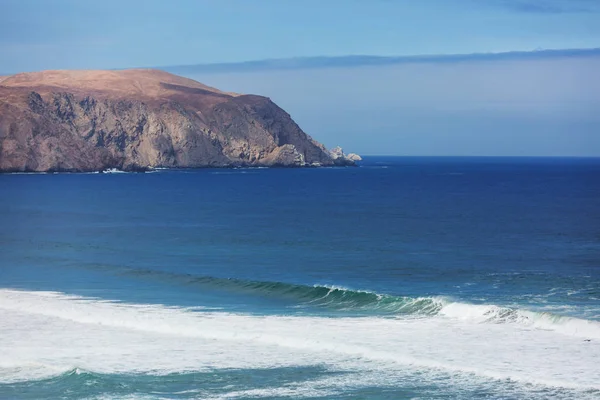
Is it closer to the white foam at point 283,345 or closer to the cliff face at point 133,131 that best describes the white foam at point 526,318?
the white foam at point 283,345

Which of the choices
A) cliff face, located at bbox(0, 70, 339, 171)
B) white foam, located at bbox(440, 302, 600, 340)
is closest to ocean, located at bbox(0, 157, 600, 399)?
white foam, located at bbox(440, 302, 600, 340)

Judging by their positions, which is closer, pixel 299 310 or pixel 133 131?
pixel 299 310

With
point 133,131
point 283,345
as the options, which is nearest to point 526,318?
point 283,345

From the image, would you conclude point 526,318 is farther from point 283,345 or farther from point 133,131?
point 133,131

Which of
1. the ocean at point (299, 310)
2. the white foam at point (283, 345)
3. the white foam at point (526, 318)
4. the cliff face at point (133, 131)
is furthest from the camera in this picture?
the cliff face at point (133, 131)

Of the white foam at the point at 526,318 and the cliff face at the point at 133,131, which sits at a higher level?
the cliff face at the point at 133,131

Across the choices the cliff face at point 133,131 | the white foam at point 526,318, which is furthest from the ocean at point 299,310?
the cliff face at point 133,131
